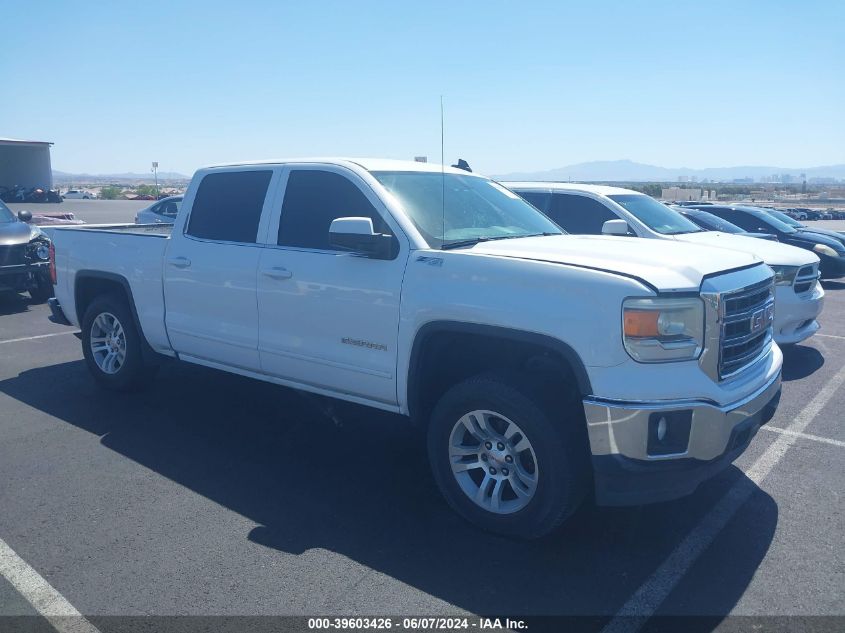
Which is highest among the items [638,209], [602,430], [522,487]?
[638,209]

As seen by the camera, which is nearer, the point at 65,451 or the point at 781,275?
the point at 65,451

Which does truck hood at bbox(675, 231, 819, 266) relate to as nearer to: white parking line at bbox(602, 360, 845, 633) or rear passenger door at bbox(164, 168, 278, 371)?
white parking line at bbox(602, 360, 845, 633)

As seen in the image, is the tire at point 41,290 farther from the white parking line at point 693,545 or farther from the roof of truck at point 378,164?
the white parking line at point 693,545

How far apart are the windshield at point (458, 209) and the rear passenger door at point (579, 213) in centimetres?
319

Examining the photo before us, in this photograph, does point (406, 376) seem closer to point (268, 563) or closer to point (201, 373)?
point (268, 563)

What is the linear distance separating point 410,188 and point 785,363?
17.1ft

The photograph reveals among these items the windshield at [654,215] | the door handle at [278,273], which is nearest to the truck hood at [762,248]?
the windshield at [654,215]

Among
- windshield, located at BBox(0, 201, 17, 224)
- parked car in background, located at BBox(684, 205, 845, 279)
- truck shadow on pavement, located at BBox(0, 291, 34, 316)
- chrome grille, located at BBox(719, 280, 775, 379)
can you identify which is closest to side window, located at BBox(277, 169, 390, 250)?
chrome grille, located at BBox(719, 280, 775, 379)

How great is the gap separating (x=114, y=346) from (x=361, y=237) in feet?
11.1

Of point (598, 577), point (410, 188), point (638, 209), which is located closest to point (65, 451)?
point (410, 188)

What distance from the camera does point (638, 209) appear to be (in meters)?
9.12

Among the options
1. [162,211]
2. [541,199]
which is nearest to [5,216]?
[162,211]

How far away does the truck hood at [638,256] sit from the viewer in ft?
12.3

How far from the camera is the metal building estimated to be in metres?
43.4
